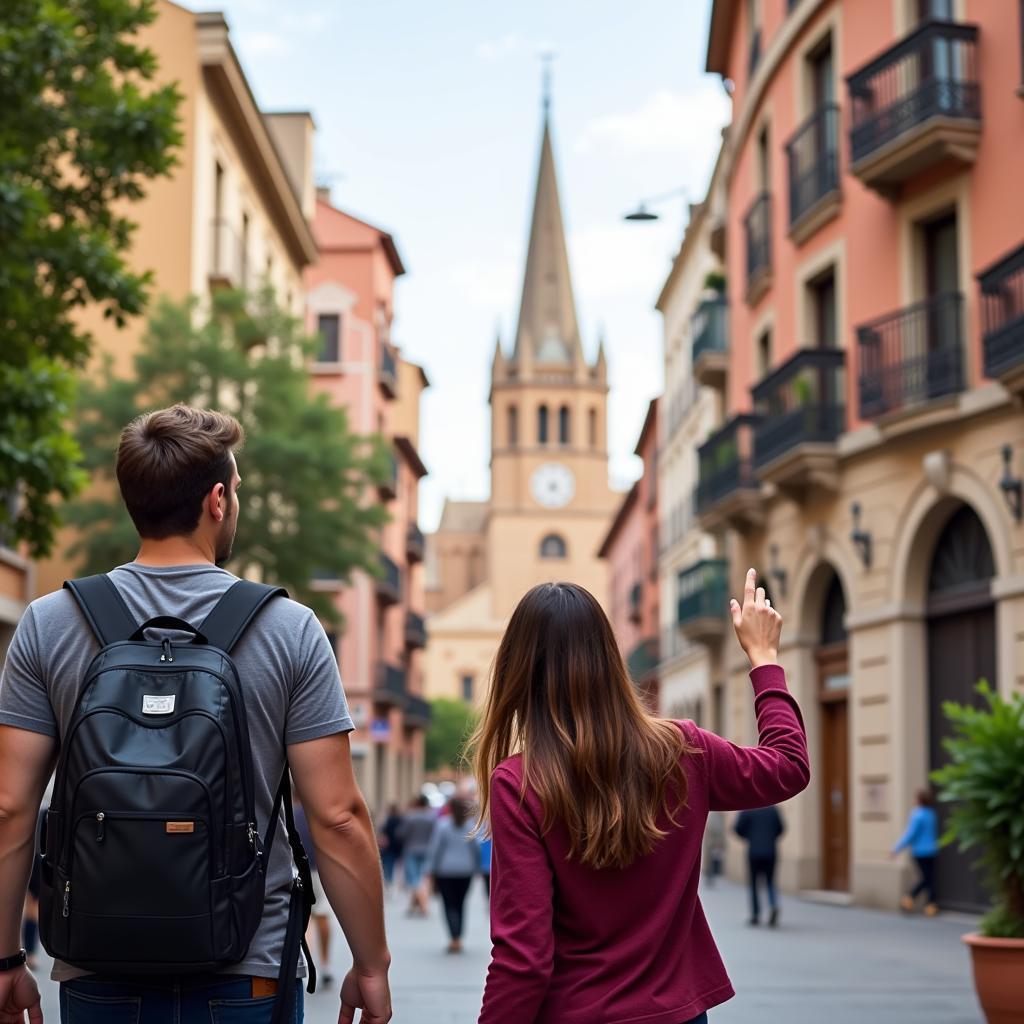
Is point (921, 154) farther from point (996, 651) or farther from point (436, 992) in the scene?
point (436, 992)

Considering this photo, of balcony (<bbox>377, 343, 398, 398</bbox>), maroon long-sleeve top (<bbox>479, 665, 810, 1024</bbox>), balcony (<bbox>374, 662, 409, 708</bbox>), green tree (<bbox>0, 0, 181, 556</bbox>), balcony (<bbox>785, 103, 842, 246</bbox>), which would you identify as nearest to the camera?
maroon long-sleeve top (<bbox>479, 665, 810, 1024</bbox>)

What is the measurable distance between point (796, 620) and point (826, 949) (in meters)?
10.2

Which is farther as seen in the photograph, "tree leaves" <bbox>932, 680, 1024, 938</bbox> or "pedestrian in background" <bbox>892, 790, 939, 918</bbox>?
"pedestrian in background" <bbox>892, 790, 939, 918</bbox>

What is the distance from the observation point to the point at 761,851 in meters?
21.1

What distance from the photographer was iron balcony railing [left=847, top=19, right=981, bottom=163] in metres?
21.0

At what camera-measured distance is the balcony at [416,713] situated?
222 feet

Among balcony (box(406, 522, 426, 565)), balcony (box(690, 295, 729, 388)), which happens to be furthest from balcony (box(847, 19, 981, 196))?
balcony (box(406, 522, 426, 565))

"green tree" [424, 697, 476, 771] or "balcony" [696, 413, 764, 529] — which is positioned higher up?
"balcony" [696, 413, 764, 529]

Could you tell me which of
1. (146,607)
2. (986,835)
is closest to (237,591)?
(146,607)

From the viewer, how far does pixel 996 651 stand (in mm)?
20969

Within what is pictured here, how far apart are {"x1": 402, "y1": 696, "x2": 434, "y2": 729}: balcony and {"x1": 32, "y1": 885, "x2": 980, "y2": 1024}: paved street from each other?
44.9m

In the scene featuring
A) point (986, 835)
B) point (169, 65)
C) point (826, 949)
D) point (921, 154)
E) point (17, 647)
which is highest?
point (169, 65)

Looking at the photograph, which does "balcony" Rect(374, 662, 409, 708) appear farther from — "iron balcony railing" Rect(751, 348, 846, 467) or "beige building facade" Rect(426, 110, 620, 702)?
"beige building facade" Rect(426, 110, 620, 702)

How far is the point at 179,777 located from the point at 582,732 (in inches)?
33.3
